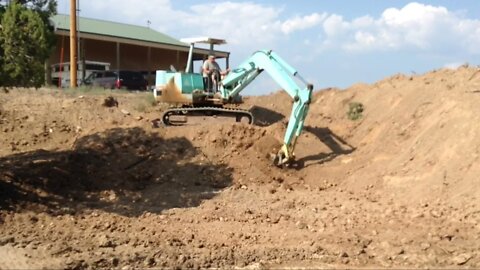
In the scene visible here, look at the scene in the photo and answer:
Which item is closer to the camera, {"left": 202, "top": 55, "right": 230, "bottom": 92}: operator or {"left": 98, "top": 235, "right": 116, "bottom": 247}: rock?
{"left": 98, "top": 235, "right": 116, "bottom": 247}: rock

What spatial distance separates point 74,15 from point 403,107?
1271 cm

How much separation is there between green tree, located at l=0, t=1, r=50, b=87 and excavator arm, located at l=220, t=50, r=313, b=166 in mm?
5985

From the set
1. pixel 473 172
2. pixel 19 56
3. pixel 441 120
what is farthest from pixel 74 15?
A: pixel 473 172

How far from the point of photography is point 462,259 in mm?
8648

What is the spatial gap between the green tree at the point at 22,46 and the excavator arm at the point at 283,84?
5.98 metres

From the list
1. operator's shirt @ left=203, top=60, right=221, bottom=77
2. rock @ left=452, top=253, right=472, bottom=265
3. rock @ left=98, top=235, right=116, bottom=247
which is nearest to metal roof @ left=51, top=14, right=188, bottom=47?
operator's shirt @ left=203, top=60, right=221, bottom=77

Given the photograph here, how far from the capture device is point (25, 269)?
785 cm

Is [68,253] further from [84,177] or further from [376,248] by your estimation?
[84,177]

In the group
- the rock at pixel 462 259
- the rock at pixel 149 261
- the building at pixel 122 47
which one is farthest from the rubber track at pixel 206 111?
the building at pixel 122 47

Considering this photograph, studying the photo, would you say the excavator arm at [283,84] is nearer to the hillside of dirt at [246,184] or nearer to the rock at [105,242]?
the hillside of dirt at [246,184]

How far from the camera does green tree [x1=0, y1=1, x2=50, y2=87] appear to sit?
1098 centimetres

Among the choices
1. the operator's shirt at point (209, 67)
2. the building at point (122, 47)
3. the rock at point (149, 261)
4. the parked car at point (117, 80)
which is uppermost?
the building at point (122, 47)

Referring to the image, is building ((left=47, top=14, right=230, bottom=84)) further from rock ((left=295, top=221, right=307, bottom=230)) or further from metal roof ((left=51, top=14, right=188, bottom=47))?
rock ((left=295, top=221, right=307, bottom=230))

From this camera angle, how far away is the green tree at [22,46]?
1098 centimetres
